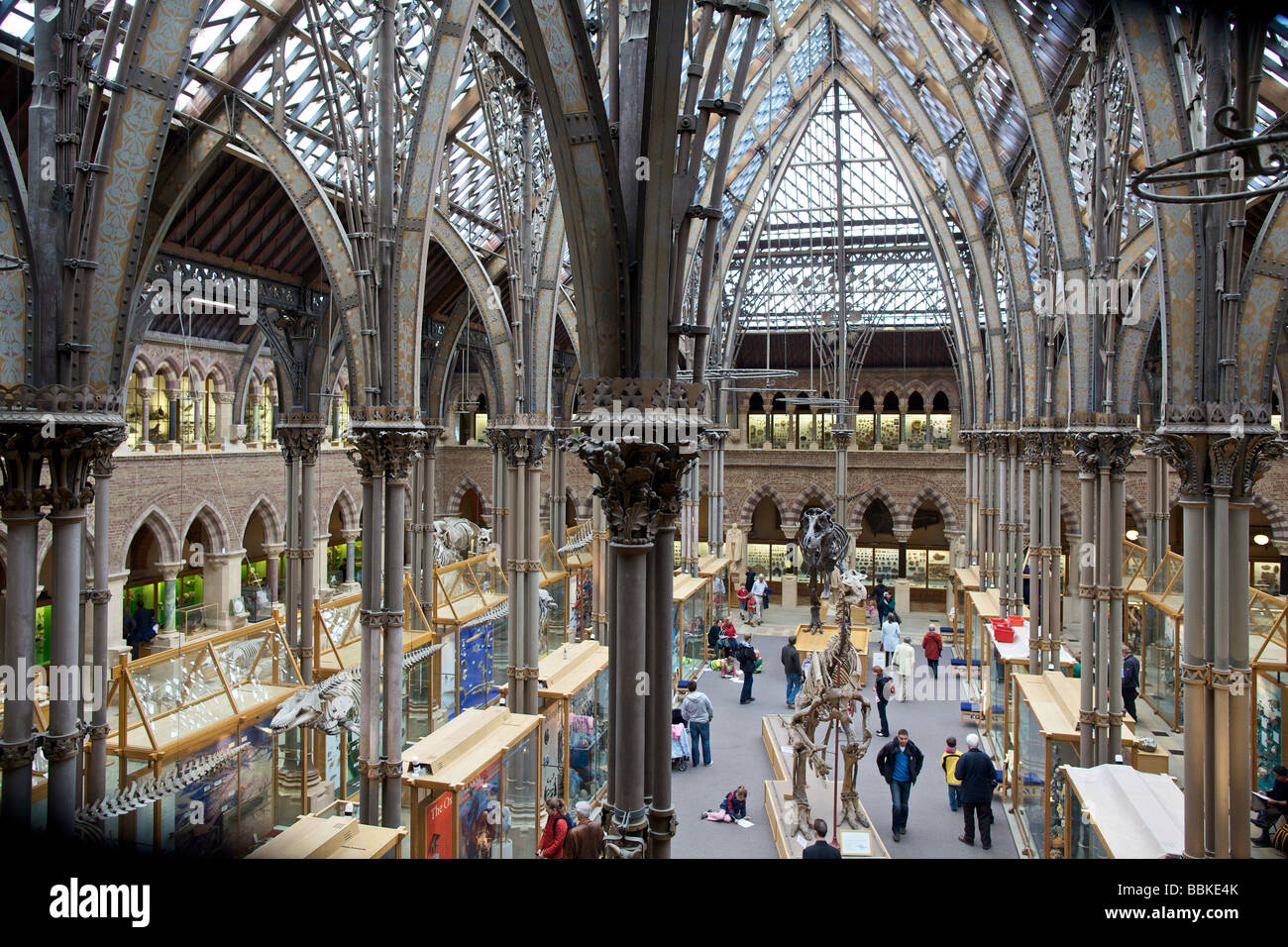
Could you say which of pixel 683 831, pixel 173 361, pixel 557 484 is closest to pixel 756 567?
pixel 557 484

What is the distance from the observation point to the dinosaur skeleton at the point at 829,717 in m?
9.89

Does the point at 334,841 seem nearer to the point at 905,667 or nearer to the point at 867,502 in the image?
the point at 905,667

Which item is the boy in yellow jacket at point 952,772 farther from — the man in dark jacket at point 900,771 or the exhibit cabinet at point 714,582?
the exhibit cabinet at point 714,582

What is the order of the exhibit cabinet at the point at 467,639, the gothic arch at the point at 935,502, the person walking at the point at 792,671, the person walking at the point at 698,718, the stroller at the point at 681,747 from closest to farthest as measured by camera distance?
the stroller at the point at 681,747 → the person walking at the point at 698,718 → the exhibit cabinet at the point at 467,639 → the person walking at the point at 792,671 → the gothic arch at the point at 935,502

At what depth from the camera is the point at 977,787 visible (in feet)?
32.0

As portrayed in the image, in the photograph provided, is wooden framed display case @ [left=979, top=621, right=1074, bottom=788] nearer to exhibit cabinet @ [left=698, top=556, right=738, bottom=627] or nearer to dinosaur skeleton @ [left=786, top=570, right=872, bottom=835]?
dinosaur skeleton @ [left=786, top=570, right=872, bottom=835]

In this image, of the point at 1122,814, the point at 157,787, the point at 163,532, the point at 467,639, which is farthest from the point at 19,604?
the point at 163,532

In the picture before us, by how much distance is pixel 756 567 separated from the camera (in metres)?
34.4

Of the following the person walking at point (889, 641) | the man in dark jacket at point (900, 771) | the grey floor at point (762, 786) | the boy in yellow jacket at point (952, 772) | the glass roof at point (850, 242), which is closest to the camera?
the grey floor at point (762, 786)

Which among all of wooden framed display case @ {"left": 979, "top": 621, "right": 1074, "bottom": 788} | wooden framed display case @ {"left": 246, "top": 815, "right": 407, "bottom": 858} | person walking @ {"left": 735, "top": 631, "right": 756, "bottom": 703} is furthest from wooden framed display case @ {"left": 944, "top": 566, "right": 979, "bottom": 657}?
wooden framed display case @ {"left": 246, "top": 815, "right": 407, "bottom": 858}

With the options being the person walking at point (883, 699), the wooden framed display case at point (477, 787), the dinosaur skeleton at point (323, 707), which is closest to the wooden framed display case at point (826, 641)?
the person walking at point (883, 699)

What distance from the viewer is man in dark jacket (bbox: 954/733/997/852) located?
31.7 feet

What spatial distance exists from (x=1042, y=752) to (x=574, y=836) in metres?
6.74

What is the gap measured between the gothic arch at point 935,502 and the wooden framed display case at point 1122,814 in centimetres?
2266
